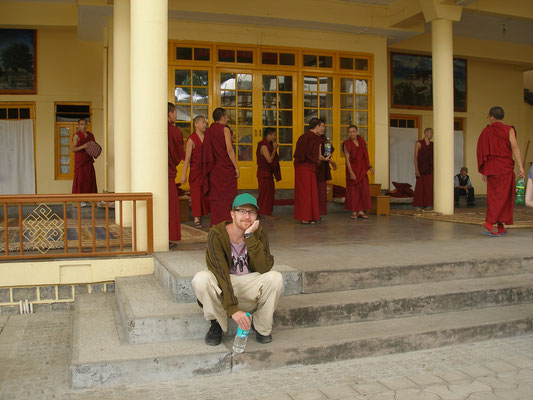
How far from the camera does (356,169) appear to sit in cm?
936

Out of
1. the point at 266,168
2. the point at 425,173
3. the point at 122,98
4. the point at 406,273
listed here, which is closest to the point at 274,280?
the point at 406,273

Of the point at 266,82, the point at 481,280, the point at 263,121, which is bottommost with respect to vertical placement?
the point at 481,280

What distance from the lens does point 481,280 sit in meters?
4.95

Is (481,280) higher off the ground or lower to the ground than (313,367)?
higher

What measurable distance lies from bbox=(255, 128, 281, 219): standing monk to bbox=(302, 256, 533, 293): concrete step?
4.80 meters

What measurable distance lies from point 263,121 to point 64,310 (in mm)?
7086

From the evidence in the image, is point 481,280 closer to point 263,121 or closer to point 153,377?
point 153,377

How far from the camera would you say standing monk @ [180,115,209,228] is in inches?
313

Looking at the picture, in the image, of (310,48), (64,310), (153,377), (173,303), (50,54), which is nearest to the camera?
(153,377)

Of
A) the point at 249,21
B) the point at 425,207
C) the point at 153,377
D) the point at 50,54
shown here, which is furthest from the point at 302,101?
the point at 153,377

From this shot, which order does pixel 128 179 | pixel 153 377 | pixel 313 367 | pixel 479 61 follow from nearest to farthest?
pixel 153 377 → pixel 313 367 → pixel 128 179 → pixel 479 61

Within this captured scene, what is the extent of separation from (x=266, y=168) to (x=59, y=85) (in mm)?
5962

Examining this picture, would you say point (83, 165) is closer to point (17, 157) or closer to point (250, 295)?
point (17, 157)

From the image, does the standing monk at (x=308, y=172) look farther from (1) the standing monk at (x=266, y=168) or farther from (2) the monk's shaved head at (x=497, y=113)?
(2) the monk's shaved head at (x=497, y=113)
